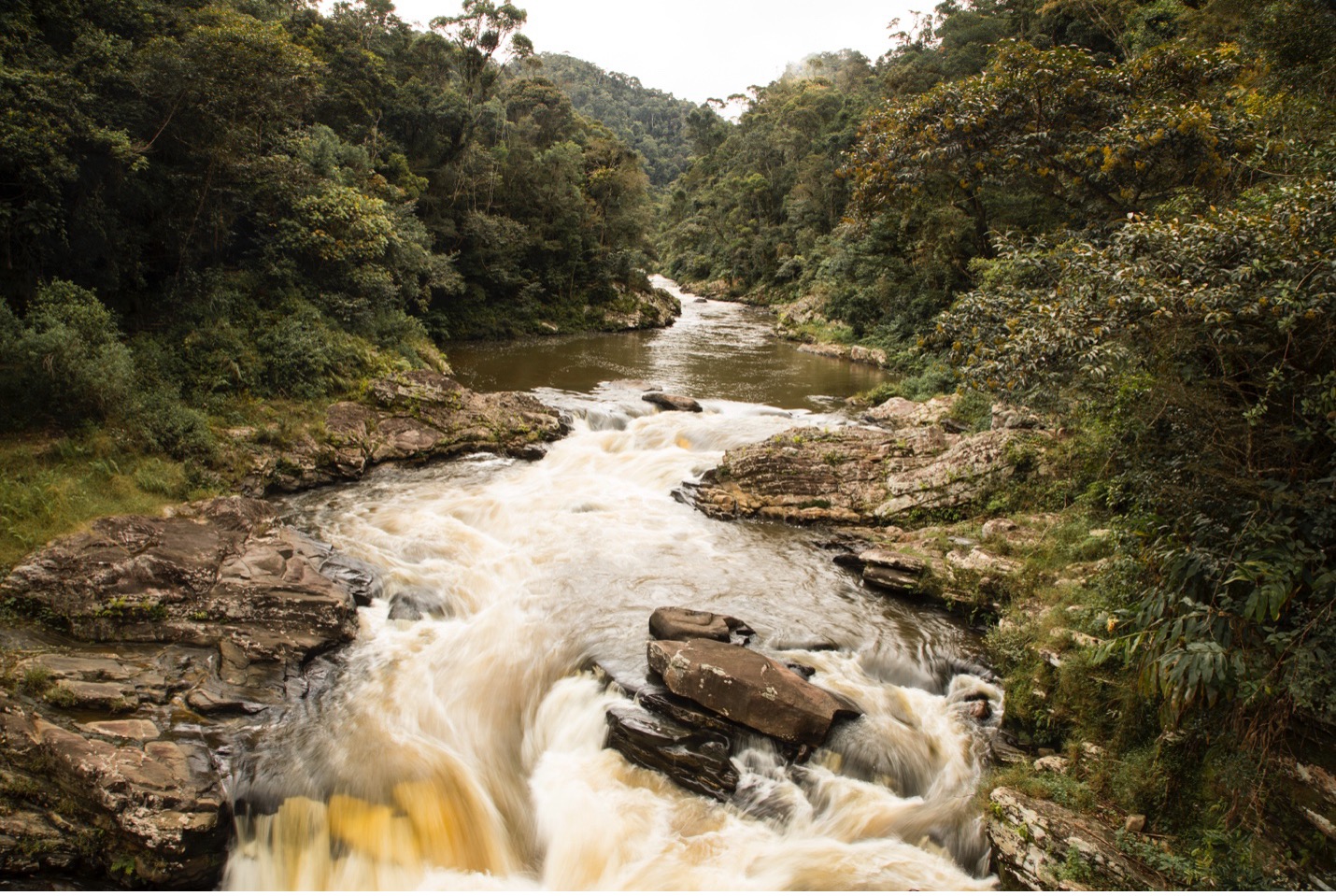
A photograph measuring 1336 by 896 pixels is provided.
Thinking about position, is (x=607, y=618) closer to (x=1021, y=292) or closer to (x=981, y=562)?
(x=981, y=562)

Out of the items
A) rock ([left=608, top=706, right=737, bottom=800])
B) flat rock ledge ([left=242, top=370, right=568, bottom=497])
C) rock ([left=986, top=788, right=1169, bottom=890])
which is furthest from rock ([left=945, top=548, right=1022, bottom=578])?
flat rock ledge ([left=242, top=370, right=568, bottom=497])

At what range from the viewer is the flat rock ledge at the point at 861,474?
11461 millimetres

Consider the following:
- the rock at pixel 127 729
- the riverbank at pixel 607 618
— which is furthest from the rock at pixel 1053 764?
the rock at pixel 127 729

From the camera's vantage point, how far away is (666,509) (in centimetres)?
1307

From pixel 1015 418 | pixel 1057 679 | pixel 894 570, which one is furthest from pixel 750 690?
pixel 1015 418

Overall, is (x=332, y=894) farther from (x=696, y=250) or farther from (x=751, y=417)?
(x=696, y=250)

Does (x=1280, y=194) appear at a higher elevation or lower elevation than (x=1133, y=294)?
higher

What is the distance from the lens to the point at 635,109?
12331 cm

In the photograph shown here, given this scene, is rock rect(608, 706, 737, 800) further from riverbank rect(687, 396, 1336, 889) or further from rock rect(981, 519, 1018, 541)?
rock rect(981, 519, 1018, 541)

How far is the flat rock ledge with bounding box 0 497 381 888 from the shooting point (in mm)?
5293

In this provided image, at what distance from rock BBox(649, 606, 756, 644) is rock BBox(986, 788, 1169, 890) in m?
3.47

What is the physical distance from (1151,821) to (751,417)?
1313 centimetres

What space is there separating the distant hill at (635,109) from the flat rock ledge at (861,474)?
96.7 meters

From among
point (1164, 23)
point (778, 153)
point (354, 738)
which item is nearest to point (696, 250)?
point (778, 153)
